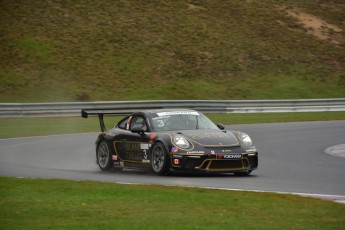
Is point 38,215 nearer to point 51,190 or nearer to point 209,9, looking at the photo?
point 51,190

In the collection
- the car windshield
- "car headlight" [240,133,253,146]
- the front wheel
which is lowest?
the front wheel

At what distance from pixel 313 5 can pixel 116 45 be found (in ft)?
47.3

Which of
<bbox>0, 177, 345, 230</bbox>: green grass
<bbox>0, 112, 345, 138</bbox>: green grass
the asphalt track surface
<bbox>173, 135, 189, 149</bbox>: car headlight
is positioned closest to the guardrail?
<bbox>0, 112, 345, 138</bbox>: green grass

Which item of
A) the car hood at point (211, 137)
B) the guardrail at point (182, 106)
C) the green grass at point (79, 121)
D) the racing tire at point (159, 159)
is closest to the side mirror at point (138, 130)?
the racing tire at point (159, 159)

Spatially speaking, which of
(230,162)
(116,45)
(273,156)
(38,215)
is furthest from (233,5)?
(38,215)

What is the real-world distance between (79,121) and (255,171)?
16.0m

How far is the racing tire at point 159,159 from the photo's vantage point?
1459cm

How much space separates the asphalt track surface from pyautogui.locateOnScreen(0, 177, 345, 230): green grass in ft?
3.79

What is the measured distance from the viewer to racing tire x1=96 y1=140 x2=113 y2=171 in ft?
53.4

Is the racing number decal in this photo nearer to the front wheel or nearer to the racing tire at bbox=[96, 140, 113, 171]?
the front wheel

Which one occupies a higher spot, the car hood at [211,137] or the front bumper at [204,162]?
the car hood at [211,137]

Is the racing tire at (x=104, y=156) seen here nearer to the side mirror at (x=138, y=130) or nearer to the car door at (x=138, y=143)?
the car door at (x=138, y=143)

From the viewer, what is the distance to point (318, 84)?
139ft

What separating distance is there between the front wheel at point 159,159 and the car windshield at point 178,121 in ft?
1.99
